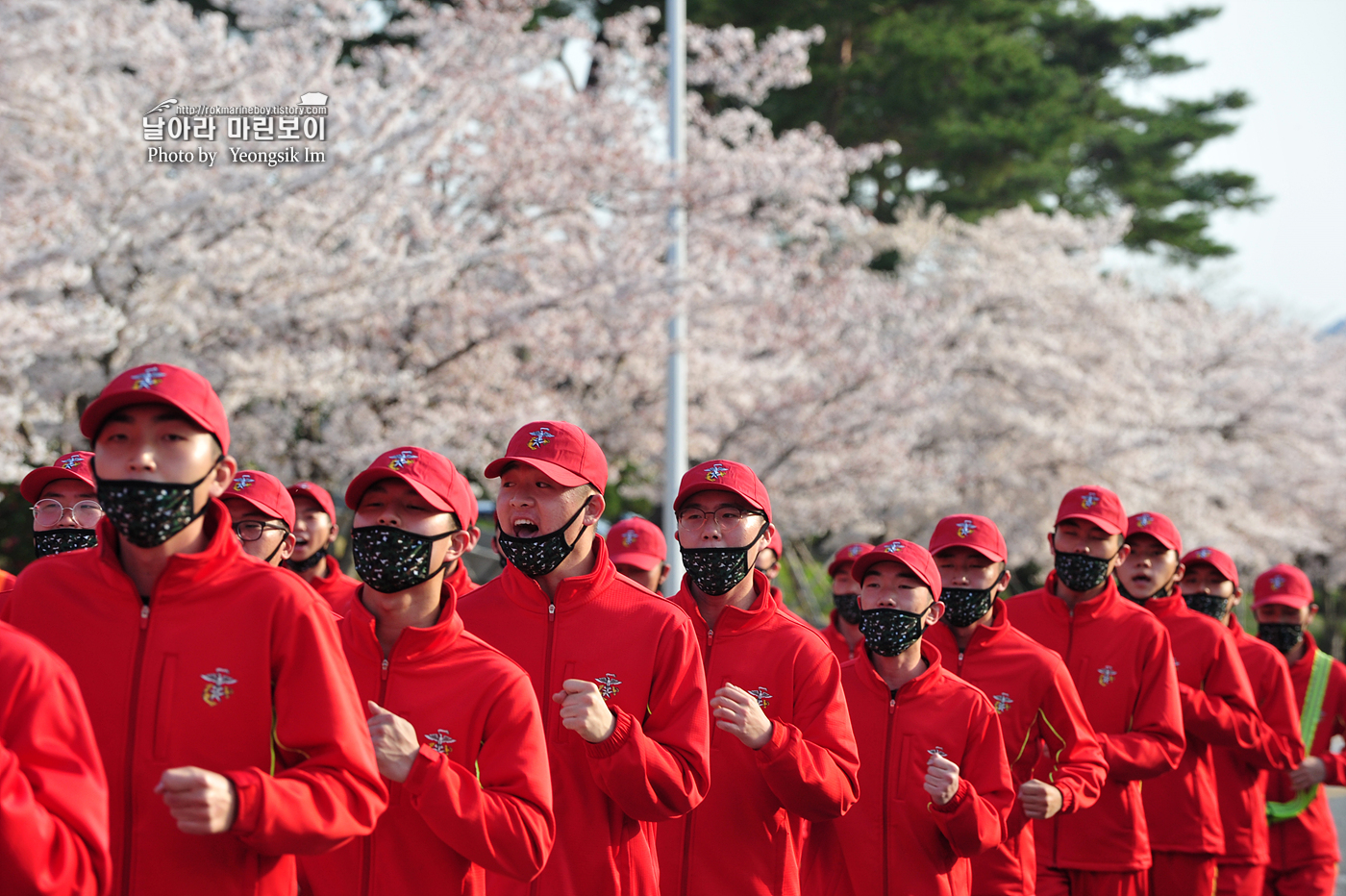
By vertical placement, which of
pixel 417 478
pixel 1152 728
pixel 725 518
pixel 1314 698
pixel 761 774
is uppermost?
pixel 417 478

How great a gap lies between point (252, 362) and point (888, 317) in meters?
11.9

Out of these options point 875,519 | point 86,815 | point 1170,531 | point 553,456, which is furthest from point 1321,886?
point 875,519

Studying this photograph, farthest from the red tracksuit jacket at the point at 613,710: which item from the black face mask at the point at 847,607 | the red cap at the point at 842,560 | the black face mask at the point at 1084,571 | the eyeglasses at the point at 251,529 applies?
the red cap at the point at 842,560

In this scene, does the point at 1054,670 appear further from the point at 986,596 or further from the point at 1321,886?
the point at 1321,886

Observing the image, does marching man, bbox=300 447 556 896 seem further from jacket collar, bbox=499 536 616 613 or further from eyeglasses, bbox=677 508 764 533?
eyeglasses, bbox=677 508 764 533

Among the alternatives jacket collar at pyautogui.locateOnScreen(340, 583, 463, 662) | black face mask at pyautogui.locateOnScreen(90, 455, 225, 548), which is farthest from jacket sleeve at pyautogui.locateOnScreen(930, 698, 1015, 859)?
black face mask at pyautogui.locateOnScreen(90, 455, 225, 548)

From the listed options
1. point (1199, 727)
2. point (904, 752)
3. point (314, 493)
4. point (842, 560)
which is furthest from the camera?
point (842, 560)

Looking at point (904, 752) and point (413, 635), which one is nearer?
point (413, 635)

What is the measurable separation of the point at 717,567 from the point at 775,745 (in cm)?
77

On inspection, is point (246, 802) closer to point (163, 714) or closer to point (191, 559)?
point (163, 714)

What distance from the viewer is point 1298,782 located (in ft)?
27.4

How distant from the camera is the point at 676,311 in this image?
50.0 feet

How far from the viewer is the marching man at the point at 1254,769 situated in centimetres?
774

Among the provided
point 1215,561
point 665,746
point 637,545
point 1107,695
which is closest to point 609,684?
point 665,746
